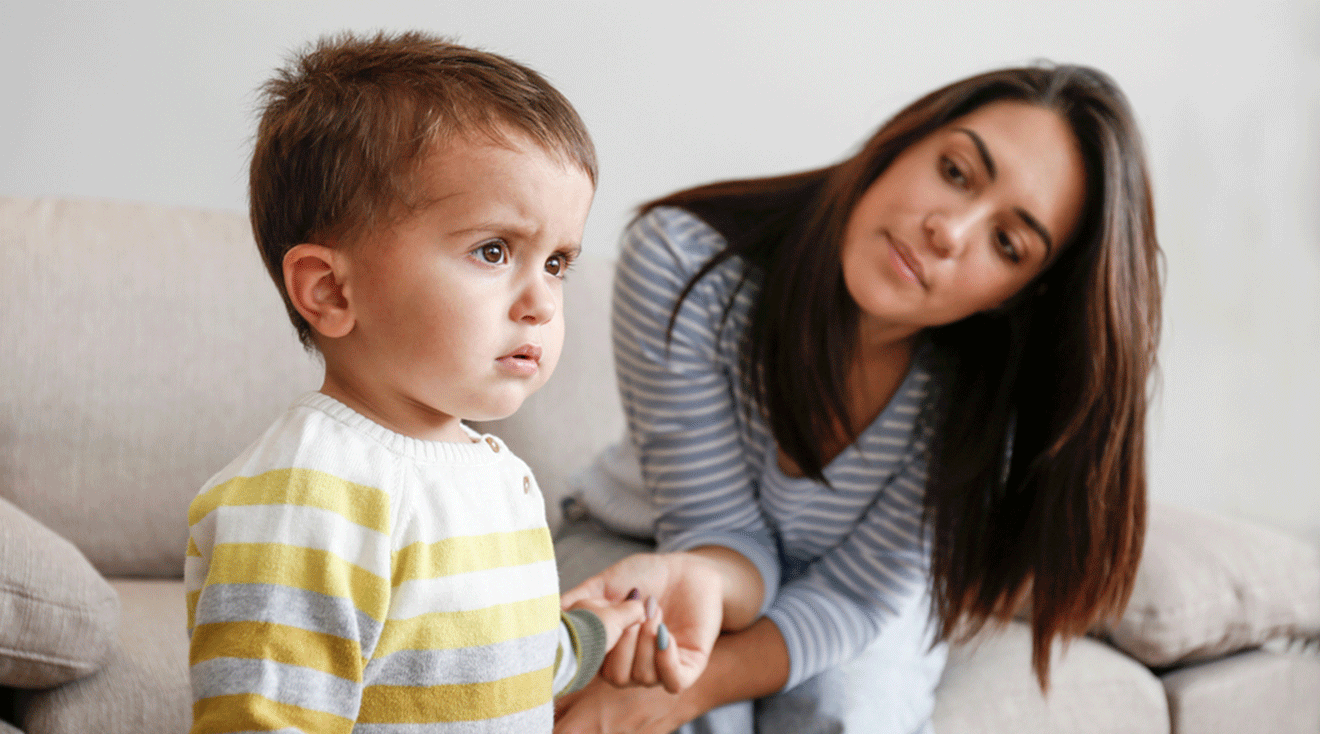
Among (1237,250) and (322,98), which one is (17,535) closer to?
(322,98)

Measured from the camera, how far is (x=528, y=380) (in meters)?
0.60

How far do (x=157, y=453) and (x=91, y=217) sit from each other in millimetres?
333

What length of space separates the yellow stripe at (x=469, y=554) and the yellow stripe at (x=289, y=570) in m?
0.03

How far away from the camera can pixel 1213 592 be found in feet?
4.58

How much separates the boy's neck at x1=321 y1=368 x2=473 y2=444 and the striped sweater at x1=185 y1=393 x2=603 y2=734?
0.01 m

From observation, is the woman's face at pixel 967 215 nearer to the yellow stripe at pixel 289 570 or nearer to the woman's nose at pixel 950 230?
the woman's nose at pixel 950 230

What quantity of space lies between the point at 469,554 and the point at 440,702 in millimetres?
87

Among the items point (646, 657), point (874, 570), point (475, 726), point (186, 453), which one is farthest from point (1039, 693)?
point (186, 453)

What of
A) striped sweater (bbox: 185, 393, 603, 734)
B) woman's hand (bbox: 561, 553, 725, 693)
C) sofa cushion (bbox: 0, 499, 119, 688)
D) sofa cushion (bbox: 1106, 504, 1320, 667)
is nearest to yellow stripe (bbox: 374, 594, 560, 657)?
striped sweater (bbox: 185, 393, 603, 734)

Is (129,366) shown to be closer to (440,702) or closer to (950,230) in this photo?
(440,702)

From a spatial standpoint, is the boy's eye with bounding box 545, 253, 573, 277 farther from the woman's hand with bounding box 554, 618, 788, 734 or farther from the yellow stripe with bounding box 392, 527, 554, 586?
the woman's hand with bounding box 554, 618, 788, 734

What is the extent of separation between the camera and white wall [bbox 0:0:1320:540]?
1.50 m

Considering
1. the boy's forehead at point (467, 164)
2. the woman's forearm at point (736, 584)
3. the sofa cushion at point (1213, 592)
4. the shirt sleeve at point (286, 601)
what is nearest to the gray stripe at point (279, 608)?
the shirt sleeve at point (286, 601)

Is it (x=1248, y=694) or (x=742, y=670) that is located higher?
(x=742, y=670)
